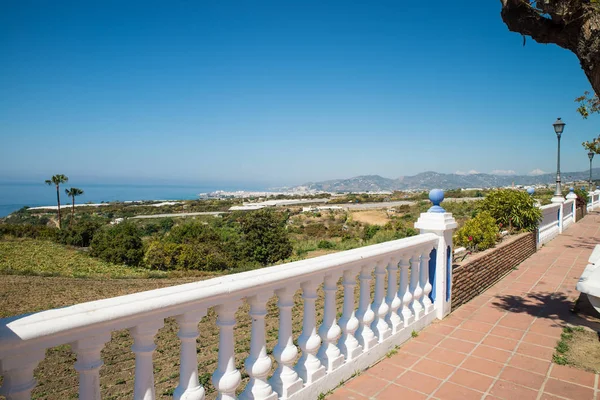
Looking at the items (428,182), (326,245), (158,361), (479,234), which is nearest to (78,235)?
(326,245)

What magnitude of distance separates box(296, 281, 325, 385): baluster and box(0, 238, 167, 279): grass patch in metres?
18.6

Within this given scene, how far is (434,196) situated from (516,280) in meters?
3.55

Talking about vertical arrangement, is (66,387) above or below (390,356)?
below

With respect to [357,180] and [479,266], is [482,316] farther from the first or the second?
[357,180]

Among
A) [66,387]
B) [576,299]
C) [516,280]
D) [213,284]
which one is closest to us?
[213,284]

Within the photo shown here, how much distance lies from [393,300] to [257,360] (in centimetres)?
189

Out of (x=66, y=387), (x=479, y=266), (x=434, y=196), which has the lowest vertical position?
(x=66, y=387)

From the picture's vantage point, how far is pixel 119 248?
2564 cm

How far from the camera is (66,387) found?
13.8ft

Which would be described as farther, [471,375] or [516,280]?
[516,280]

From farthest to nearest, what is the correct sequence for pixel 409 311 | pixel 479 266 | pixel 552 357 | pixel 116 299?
pixel 479 266, pixel 409 311, pixel 552 357, pixel 116 299

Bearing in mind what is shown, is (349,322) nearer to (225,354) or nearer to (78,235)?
(225,354)

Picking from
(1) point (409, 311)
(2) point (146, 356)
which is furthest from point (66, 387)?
(1) point (409, 311)

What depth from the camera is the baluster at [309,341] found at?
101 inches
